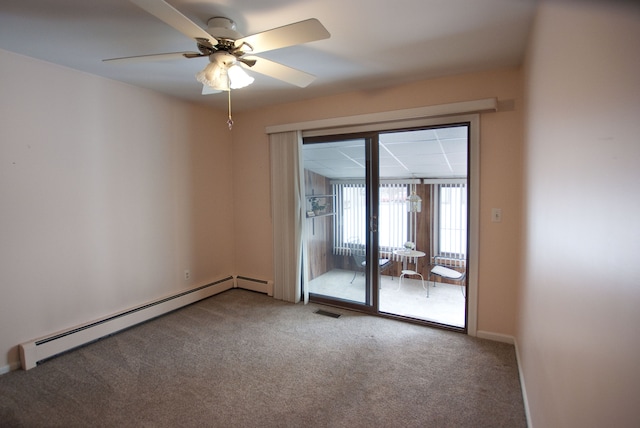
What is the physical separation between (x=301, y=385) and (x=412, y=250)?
11.3ft

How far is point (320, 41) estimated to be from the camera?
212 centimetres

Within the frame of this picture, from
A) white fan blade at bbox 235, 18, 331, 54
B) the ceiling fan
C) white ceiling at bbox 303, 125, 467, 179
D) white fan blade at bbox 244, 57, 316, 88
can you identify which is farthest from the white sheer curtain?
white fan blade at bbox 235, 18, 331, 54

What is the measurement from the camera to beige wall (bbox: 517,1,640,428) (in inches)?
24.7

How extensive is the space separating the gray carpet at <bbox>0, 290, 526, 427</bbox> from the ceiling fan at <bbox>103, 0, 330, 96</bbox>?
81.5 inches

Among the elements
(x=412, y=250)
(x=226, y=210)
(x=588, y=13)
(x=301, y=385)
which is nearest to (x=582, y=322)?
(x=588, y=13)

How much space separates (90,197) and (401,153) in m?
3.65

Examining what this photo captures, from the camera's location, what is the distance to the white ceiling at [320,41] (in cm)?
172

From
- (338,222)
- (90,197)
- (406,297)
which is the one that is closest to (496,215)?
(338,222)

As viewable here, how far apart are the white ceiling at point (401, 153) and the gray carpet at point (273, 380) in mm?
1814

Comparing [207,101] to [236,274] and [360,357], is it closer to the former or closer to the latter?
[236,274]

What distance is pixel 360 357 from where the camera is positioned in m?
2.49

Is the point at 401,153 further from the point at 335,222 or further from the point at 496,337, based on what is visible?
the point at 496,337

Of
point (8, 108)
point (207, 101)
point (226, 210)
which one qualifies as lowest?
point (226, 210)

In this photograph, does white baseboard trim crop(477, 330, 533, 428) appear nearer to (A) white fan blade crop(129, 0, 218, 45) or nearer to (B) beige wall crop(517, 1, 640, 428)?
(B) beige wall crop(517, 1, 640, 428)
